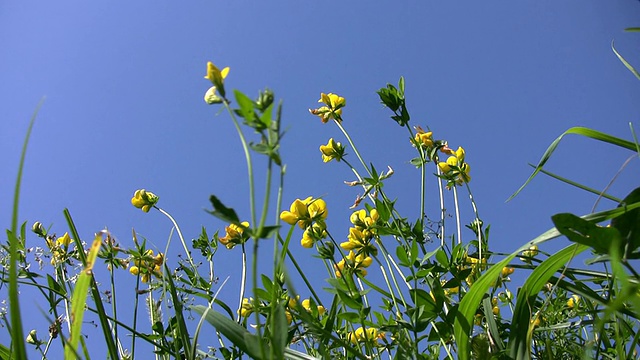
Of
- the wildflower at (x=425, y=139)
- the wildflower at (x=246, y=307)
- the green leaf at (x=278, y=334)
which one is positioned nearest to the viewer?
the green leaf at (x=278, y=334)

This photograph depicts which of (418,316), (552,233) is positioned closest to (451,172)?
(418,316)

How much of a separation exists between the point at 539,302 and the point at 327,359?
754 mm

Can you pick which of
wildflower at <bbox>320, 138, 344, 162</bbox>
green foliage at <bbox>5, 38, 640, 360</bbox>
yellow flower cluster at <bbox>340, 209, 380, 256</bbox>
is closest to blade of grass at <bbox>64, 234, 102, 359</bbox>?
green foliage at <bbox>5, 38, 640, 360</bbox>

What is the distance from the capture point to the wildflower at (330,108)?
193 centimetres

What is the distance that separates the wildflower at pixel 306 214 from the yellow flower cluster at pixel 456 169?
0.51 meters

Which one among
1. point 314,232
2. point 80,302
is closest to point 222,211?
point 80,302

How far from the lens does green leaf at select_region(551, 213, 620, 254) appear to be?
677mm

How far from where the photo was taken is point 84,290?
705 mm

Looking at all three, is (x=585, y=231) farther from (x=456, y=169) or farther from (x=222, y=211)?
(x=456, y=169)

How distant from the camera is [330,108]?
77.0 inches

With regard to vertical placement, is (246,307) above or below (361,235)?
below

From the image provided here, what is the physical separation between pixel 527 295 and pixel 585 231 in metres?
0.26

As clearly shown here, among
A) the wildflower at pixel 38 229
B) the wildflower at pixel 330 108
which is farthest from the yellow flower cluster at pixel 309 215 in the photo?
the wildflower at pixel 38 229

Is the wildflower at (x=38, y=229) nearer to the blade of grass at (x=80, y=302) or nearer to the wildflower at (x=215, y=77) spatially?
the blade of grass at (x=80, y=302)
